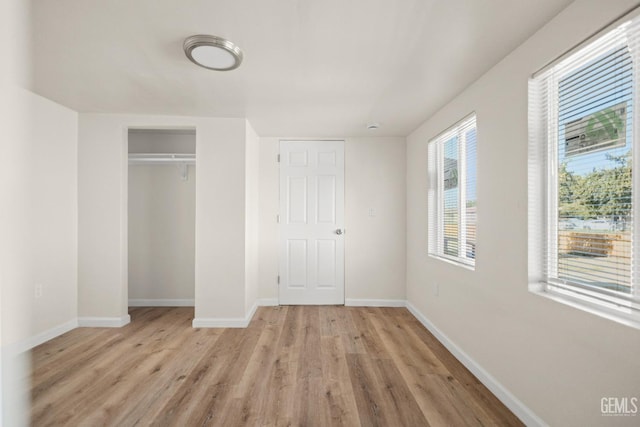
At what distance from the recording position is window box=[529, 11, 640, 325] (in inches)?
49.7

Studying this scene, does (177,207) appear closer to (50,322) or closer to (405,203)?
(50,322)

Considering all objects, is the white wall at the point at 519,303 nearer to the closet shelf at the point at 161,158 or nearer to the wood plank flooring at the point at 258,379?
the wood plank flooring at the point at 258,379

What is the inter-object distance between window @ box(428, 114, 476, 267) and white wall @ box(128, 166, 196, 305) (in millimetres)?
3001

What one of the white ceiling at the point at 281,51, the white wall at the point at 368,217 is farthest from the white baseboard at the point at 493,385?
the white ceiling at the point at 281,51

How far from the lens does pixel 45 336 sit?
279 cm

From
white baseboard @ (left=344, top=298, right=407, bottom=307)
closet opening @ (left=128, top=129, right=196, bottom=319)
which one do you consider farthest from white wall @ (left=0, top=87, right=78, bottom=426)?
white baseboard @ (left=344, top=298, right=407, bottom=307)

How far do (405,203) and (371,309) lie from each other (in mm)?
1472

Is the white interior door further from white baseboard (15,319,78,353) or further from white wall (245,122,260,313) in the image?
→ white baseboard (15,319,78,353)

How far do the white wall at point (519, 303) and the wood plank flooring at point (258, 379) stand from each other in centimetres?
30

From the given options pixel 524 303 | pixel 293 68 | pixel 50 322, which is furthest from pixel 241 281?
pixel 524 303

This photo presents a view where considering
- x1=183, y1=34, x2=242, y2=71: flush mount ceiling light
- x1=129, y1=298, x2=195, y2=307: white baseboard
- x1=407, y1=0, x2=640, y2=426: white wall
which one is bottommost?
x1=129, y1=298, x2=195, y2=307: white baseboard

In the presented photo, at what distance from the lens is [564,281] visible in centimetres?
159

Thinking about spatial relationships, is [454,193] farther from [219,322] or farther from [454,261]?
[219,322]

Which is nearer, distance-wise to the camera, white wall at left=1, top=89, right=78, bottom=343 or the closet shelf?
white wall at left=1, top=89, right=78, bottom=343
